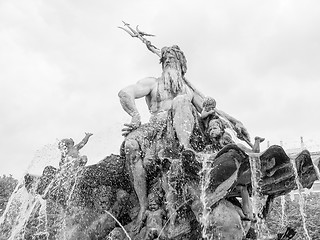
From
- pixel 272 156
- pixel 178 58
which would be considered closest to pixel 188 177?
pixel 272 156

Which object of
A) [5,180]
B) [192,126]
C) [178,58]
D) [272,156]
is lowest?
[272,156]

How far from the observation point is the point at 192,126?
689 cm

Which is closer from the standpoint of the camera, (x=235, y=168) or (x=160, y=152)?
(x=235, y=168)

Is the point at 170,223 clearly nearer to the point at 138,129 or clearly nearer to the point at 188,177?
the point at 188,177

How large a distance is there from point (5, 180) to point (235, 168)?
2686 centimetres

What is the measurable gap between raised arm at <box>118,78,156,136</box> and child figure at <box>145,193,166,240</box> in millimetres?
→ 1089

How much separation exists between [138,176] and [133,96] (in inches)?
54.9

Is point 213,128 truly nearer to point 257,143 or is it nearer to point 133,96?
point 257,143

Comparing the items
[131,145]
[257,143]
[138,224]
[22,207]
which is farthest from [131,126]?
[22,207]

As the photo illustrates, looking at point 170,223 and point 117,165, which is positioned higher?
point 117,165

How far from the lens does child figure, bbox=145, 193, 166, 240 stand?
645 cm

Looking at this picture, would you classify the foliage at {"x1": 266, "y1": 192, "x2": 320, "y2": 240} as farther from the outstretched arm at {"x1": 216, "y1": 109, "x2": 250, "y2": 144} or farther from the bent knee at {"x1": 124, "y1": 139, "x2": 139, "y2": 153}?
the bent knee at {"x1": 124, "y1": 139, "x2": 139, "y2": 153}

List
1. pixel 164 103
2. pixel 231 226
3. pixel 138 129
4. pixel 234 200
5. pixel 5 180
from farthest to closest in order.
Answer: pixel 5 180
pixel 164 103
pixel 138 129
pixel 234 200
pixel 231 226

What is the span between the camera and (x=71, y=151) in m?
8.09
